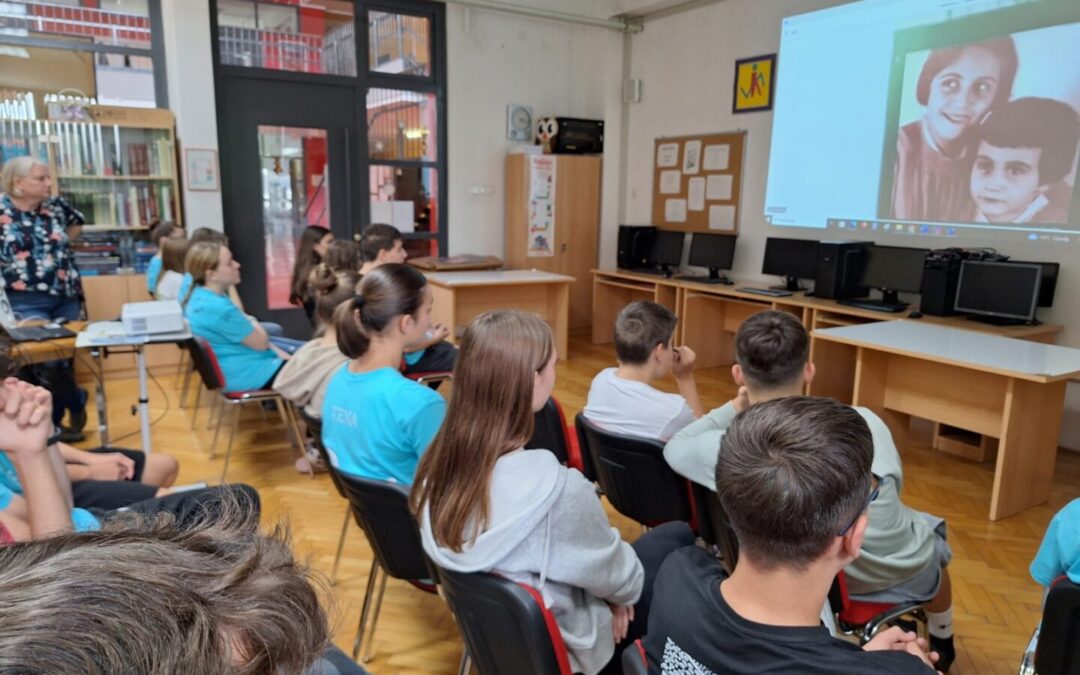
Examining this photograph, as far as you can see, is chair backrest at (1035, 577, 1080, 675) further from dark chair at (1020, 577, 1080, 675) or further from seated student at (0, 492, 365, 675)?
seated student at (0, 492, 365, 675)

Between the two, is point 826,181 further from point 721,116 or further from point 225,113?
point 225,113

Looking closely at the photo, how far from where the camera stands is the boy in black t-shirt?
40.3 inches

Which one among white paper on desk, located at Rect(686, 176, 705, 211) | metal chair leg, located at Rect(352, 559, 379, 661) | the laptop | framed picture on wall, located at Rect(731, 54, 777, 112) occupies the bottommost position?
metal chair leg, located at Rect(352, 559, 379, 661)

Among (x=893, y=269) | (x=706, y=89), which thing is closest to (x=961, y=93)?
(x=893, y=269)

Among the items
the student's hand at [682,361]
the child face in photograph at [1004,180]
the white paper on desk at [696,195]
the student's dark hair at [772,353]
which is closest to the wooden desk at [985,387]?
the child face in photograph at [1004,180]

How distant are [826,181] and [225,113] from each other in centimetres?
A: 485

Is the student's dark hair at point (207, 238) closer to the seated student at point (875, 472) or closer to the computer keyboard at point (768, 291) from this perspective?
the seated student at point (875, 472)

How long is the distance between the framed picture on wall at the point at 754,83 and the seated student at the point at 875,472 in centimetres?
418

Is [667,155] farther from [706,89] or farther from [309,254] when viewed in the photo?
[309,254]

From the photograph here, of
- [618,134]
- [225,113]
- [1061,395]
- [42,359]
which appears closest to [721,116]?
[618,134]

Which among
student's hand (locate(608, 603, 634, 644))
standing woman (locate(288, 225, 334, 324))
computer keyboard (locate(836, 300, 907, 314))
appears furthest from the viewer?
standing woman (locate(288, 225, 334, 324))

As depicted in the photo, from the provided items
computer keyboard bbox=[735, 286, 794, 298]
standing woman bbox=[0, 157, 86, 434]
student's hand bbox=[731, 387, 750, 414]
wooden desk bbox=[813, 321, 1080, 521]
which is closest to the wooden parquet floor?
wooden desk bbox=[813, 321, 1080, 521]

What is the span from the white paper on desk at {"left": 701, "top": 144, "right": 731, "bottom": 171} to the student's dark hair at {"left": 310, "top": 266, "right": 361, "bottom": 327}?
387 cm

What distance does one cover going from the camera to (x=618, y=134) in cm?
724
